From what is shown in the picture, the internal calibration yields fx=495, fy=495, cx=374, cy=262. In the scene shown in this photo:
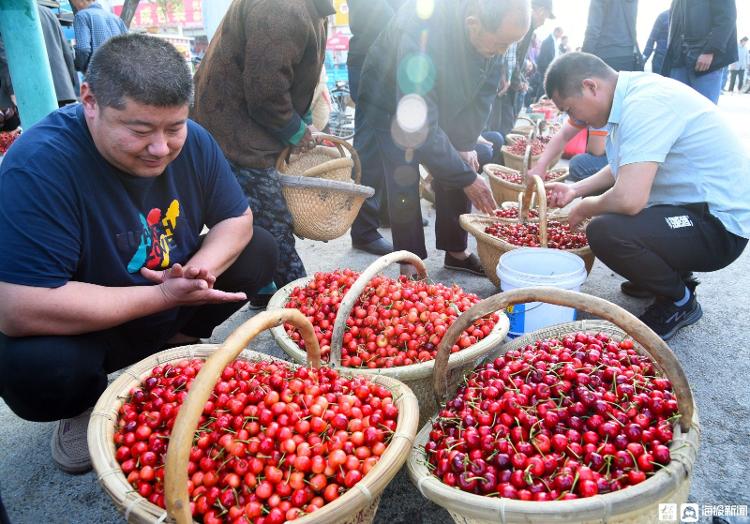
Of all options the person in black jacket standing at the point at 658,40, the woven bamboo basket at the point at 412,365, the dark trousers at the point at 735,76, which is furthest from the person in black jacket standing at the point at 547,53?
the dark trousers at the point at 735,76

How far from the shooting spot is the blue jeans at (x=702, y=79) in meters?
5.47

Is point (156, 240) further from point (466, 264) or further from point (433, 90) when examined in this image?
point (466, 264)

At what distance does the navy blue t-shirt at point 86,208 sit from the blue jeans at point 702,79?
5.47m

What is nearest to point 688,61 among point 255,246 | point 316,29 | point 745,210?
point 745,210

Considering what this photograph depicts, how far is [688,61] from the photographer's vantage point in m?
5.41

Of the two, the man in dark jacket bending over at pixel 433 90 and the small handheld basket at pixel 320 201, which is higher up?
the man in dark jacket bending over at pixel 433 90

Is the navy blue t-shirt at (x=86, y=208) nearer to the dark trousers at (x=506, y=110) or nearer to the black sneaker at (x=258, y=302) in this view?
the black sneaker at (x=258, y=302)

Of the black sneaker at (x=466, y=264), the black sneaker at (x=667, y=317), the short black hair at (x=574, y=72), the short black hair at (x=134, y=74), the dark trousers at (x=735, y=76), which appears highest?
the short black hair at (x=134, y=74)

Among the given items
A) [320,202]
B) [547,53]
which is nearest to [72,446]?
[320,202]

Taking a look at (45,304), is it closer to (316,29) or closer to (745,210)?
(316,29)

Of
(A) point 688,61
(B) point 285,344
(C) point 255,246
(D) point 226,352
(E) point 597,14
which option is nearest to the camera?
(D) point 226,352

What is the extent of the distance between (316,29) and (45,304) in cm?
215

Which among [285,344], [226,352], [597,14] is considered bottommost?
[285,344]

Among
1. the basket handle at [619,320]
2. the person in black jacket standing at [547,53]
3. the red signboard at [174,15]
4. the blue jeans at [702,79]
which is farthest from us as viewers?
the red signboard at [174,15]
